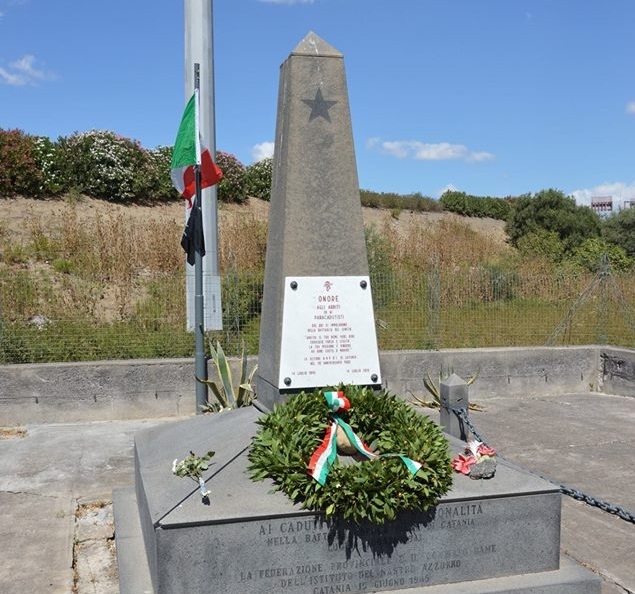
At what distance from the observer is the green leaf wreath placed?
3619 mm

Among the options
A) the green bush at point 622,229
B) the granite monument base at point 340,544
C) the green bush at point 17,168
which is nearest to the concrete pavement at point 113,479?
the granite monument base at point 340,544

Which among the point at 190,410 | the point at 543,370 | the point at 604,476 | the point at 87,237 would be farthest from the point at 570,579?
the point at 87,237

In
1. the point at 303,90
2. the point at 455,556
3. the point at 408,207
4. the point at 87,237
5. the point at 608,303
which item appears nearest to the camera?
the point at 455,556

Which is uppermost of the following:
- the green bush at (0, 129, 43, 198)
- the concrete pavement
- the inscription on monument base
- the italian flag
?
the green bush at (0, 129, 43, 198)

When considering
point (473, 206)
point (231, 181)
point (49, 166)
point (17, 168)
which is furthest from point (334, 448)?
point (473, 206)

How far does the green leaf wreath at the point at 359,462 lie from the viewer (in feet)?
11.9

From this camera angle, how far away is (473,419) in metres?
9.17

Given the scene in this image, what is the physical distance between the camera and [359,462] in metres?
3.95

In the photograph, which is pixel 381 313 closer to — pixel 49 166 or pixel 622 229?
pixel 49 166

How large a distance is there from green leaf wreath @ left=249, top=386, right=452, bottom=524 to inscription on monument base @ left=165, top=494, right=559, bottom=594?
5.3 inches

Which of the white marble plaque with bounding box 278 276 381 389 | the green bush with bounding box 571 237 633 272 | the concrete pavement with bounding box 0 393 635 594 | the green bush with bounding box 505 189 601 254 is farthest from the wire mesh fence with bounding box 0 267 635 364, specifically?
the green bush with bounding box 505 189 601 254

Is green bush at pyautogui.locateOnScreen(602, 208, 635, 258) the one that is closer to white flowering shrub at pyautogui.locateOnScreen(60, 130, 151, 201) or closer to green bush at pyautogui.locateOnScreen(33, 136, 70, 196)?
white flowering shrub at pyautogui.locateOnScreen(60, 130, 151, 201)

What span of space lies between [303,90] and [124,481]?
3.93m

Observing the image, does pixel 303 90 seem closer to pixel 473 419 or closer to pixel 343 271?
pixel 343 271
